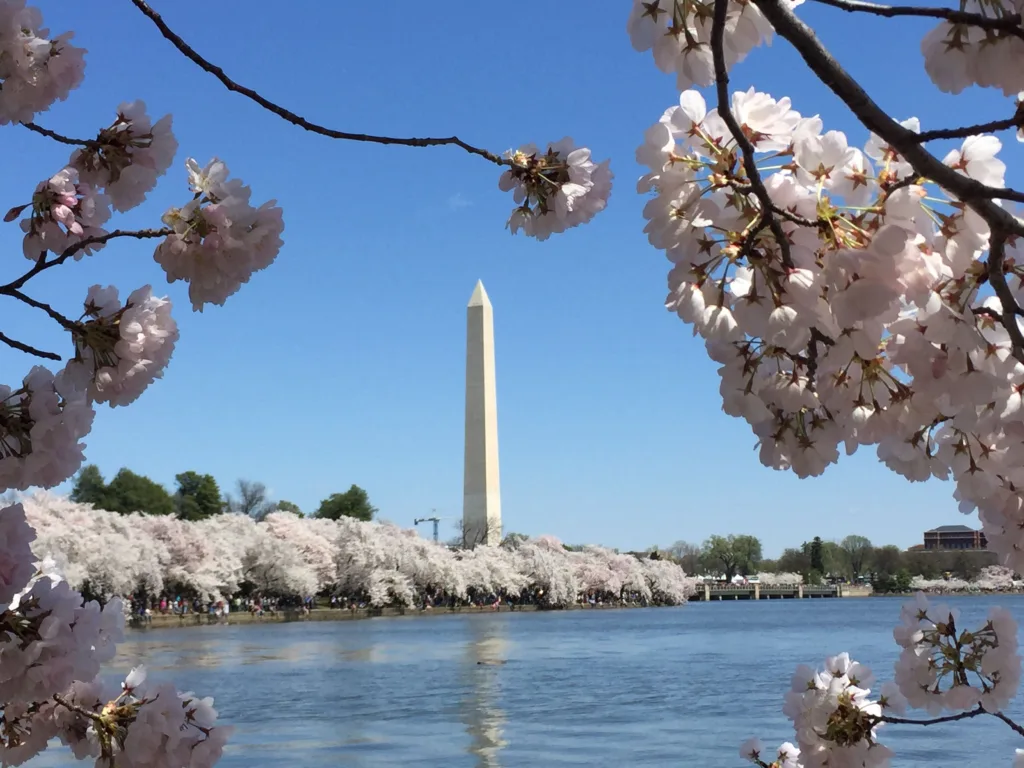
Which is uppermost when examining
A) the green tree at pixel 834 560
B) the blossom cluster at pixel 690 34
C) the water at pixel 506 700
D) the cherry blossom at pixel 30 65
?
the green tree at pixel 834 560

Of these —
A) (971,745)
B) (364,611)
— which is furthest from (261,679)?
(364,611)

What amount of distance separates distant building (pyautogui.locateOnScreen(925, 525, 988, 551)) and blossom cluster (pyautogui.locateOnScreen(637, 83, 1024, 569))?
8672 cm

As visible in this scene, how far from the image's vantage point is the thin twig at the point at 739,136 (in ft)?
3.06

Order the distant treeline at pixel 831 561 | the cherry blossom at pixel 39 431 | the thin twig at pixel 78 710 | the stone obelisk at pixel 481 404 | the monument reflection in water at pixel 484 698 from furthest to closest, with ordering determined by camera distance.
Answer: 1. the distant treeline at pixel 831 561
2. the stone obelisk at pixel 481 404
3. the monument reflection in water at pixel 484 698
4. the thin twig at pixel 78 710
5. the cherry blossom at pixel 39 431

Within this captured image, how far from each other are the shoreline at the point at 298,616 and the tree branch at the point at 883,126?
2842 cm

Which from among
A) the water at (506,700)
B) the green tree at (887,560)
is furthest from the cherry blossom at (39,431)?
the green tree at (887,560)

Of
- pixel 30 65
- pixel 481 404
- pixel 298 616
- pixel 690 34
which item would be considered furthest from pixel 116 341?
pixel 298 616

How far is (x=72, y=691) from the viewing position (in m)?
1.78

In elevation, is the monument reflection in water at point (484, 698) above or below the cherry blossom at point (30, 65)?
below

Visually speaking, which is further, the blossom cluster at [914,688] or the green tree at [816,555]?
the green tree at [816,555]

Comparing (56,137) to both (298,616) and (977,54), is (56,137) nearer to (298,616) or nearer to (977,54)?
(977,54)

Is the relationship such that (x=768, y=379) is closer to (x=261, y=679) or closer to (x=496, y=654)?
(x=261, y=679)

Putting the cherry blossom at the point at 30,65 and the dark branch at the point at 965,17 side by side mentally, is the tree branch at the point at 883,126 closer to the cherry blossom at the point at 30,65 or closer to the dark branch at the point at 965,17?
the dark branch at the point at 965,17

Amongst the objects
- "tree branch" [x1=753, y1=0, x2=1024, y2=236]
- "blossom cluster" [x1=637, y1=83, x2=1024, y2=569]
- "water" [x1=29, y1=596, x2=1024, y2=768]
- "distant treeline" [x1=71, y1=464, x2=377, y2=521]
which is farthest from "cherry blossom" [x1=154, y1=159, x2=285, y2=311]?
"distant treeline" [x1=71, y1=464, x2=377, y2=521]
